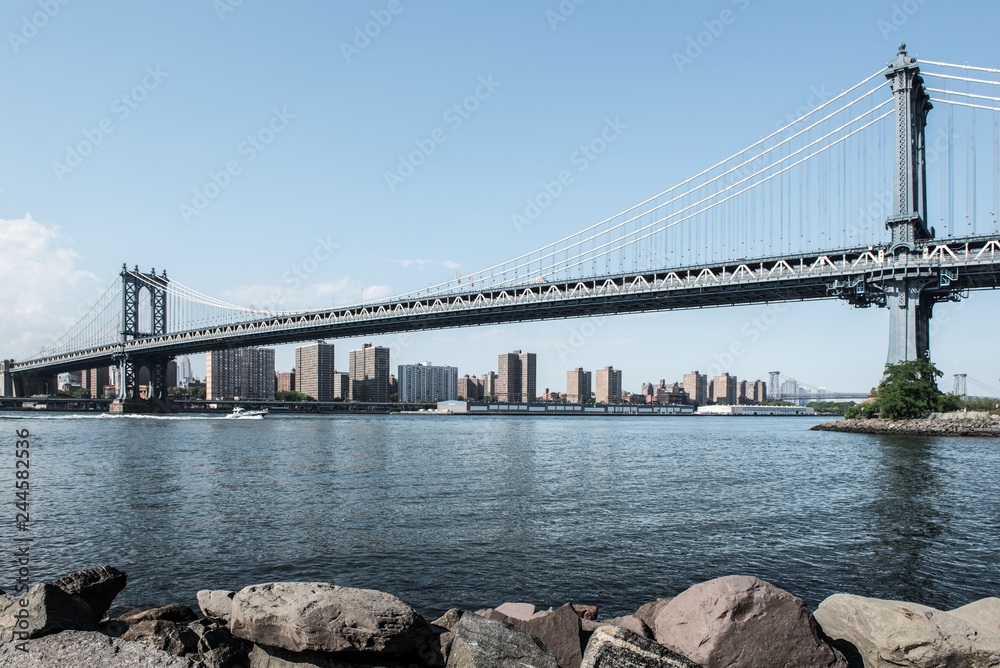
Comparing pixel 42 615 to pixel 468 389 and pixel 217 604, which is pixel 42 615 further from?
pixel 468 389

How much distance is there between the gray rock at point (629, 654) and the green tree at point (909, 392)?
4479 cm

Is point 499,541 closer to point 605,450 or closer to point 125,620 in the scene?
point 125,620

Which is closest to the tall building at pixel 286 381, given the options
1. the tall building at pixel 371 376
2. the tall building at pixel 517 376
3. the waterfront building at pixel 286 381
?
the waterfront building at pixel 286 381

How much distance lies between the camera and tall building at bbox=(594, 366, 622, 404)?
187863 millimetres

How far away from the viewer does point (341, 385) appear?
169 meters

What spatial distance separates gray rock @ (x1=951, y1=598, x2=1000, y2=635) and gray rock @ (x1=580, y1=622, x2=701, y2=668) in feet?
10.4

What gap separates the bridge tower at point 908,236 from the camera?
42938 mm

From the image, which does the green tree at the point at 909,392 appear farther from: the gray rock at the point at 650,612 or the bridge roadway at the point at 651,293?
the gray rock at the point at 650,612

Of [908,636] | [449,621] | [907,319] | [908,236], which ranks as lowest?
[449,621]

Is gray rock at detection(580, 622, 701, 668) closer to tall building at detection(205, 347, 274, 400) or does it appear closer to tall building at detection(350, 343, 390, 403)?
tall building at detection(205, 347, 274, 400)

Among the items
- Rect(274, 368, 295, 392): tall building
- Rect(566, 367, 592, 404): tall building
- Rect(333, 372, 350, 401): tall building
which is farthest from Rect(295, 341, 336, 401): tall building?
Rect(566, 367, 592, 404): tall building

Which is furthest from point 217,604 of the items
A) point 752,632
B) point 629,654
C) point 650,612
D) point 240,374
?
point 240,374

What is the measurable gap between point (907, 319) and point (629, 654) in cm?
4692

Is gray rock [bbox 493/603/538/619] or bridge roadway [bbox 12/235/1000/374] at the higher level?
bridge roadway [bbox 12/235/1000/374]
